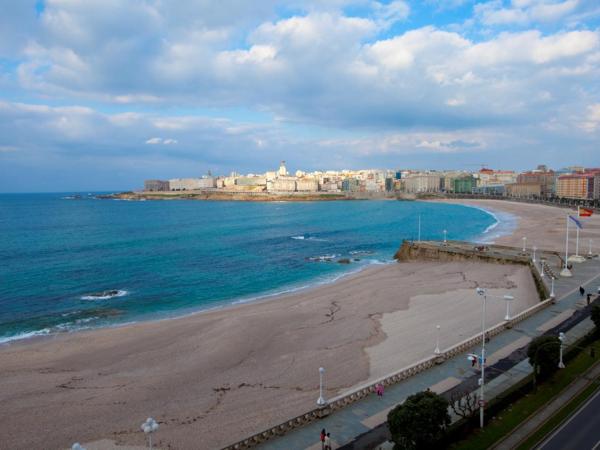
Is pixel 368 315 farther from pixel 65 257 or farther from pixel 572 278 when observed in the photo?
pixel 65 257

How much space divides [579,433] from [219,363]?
15.2m

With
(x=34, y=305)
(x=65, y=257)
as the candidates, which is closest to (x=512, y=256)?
(x=34, y=305)

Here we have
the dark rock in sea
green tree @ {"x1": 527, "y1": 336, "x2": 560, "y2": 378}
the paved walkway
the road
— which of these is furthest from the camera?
the dark rock in sea

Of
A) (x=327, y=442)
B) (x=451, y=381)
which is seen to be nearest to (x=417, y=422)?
(x=327, y=442)

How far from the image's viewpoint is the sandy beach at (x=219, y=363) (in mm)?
15828

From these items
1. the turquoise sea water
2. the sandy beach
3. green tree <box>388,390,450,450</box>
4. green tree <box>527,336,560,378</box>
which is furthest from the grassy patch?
the turquoise sea water

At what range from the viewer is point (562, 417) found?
45.8 feet

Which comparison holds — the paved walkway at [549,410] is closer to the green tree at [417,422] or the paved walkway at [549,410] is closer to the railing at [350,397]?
the green tree at [417,422]

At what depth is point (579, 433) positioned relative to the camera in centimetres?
1296

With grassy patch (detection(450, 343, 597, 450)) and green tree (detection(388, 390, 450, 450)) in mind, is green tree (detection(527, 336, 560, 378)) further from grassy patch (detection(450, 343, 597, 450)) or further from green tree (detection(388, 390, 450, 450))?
green tree (detection(388, 390, 450, 450))

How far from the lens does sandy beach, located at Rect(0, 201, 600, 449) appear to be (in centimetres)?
1583

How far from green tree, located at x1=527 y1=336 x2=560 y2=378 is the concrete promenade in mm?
1386

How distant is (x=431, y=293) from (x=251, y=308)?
1431cm

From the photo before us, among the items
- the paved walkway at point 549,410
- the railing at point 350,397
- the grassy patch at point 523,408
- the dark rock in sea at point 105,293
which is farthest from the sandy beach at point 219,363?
the dark rock in sea at point 105,293
